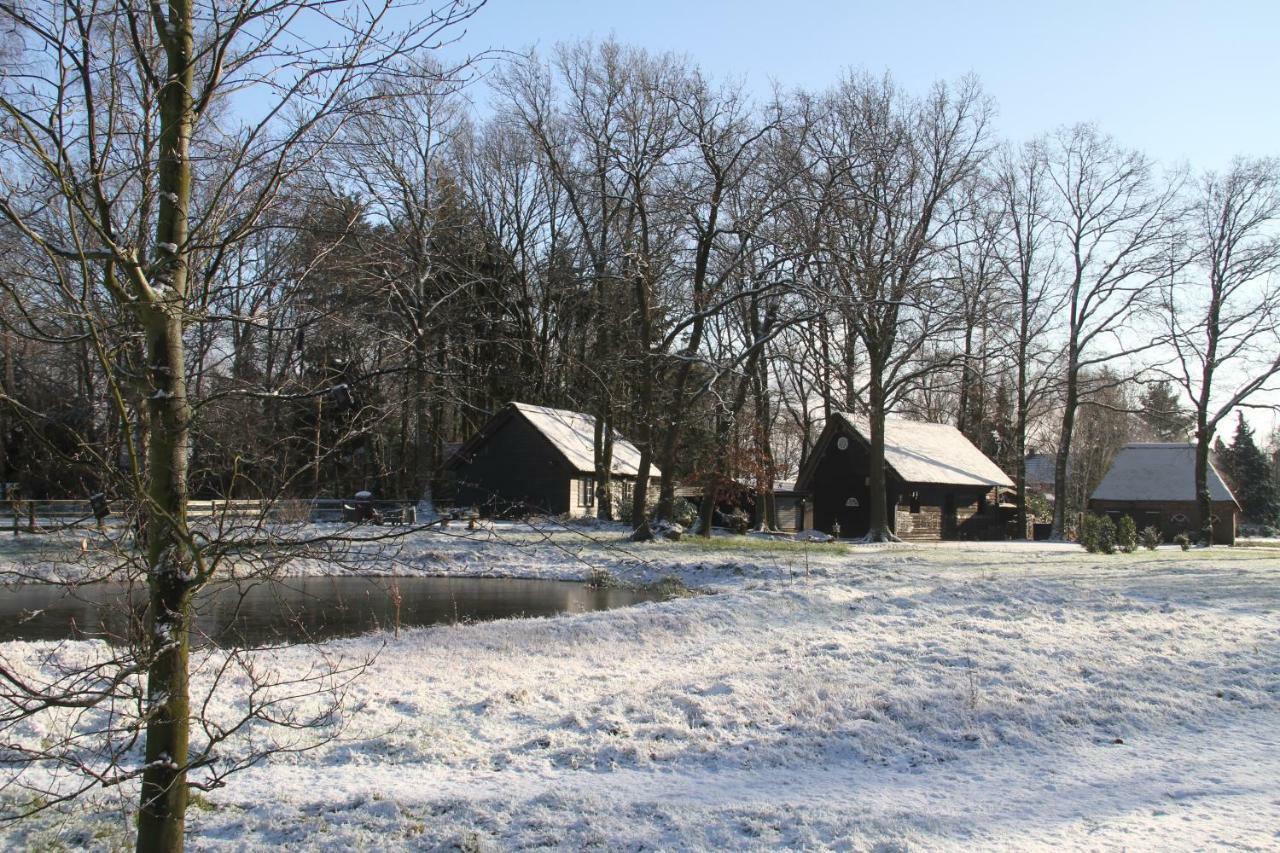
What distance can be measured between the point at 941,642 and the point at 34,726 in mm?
9873

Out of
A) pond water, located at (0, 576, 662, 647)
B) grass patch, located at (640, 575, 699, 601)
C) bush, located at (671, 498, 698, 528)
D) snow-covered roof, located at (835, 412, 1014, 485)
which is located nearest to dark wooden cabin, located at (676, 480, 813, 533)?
bush, located at (671, 498, 698, 528)

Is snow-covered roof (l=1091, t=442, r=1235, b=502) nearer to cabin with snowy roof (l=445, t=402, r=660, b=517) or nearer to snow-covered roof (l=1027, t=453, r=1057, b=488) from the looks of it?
cabin with snowy roof (l=445, t=402, r=660, b=517)

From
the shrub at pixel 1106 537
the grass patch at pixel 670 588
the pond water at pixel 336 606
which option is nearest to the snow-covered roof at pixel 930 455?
the shrub at pixel 1106 537

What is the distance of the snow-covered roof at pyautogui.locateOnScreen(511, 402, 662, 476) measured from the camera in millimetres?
42906

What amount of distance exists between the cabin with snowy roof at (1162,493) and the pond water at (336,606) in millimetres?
33768

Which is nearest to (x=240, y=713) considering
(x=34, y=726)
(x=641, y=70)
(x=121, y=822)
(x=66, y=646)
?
(x=34, y=726)

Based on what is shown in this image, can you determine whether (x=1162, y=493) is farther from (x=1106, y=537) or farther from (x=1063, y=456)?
(x=1106, y=537)

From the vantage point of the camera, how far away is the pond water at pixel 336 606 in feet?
46.5

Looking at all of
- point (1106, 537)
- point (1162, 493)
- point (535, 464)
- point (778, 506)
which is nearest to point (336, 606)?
point (1106, 537)

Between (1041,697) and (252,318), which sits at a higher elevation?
(252,318)

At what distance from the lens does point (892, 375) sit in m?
36.5

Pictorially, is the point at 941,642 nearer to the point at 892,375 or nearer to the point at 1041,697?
the point at 1041,697

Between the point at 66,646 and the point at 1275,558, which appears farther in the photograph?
the point at 1275,558

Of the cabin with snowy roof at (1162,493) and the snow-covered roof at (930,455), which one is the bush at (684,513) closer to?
the snow-covered roof at (930,455)
